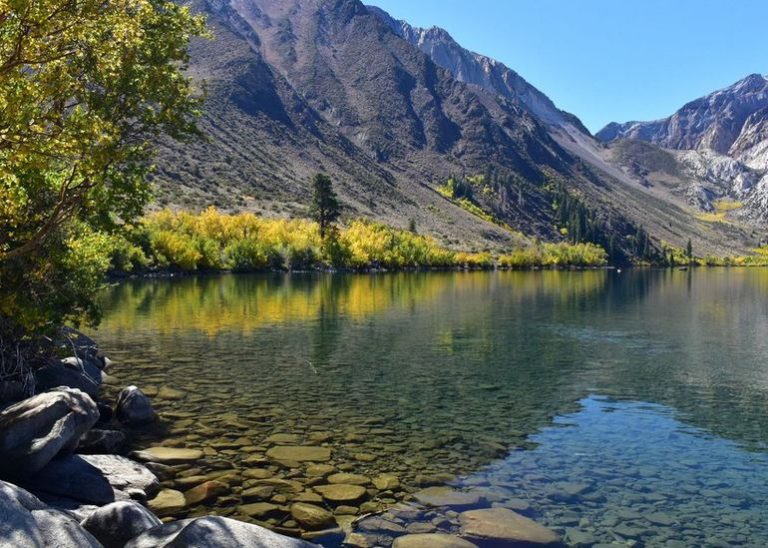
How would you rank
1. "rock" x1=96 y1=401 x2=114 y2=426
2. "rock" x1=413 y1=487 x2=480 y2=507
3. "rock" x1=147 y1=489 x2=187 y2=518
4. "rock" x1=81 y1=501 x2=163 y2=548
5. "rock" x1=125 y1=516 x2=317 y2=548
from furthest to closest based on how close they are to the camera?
"rock" x1=96 y1=401 x2=114 y2=426 → "rock" x1=413 y1=487 x2=480 y2=507 → "rock" x1=147 y1=489 x2=187 y2=518 → "rock" x1=81 y1=501 x2=163 y2=548 → "rock" x1=125 y1=516 x2=317 y2=548

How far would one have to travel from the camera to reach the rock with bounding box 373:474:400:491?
15555mm

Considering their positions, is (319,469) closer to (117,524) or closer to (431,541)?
(431,541)

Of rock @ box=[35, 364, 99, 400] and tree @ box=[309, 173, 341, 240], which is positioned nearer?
rock @ box=[35, 364, 99, 400]

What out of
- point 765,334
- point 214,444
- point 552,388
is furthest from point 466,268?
point 214,444

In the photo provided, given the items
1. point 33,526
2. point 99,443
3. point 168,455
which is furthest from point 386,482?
point 33,526

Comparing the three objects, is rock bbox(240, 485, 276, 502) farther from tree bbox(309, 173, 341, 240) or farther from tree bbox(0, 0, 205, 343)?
tree bbox(309, 173, 341, 240)

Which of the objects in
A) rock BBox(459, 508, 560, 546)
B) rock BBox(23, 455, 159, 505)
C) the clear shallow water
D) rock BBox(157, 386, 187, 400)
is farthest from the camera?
rock BBox(157, 386, 187, 400)

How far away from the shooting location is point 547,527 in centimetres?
1352

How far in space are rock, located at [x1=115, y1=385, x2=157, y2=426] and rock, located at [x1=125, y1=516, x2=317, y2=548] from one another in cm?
1059

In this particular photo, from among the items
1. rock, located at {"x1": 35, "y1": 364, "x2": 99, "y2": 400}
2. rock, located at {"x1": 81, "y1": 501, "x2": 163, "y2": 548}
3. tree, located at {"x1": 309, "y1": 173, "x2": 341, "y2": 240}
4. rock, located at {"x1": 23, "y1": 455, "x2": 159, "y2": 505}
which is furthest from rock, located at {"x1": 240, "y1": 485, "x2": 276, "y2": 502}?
tree, located at {"x1": 309, "y1": 173, "x2": 341, "y2": 240}

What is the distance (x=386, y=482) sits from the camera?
15875 millimetres

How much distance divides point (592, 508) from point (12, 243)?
57.6ft

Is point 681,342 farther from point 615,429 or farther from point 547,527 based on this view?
point 547,527

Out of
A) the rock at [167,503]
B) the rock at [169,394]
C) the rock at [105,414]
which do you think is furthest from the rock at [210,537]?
the rock at [169,394]
